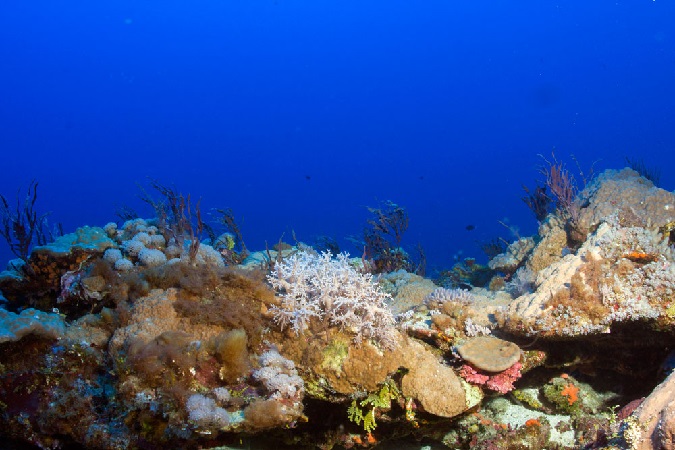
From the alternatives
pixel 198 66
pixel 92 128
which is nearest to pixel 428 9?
pixel 198 66

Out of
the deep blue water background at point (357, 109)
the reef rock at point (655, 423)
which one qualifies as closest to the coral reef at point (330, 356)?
the reef rock at point (655, 423)

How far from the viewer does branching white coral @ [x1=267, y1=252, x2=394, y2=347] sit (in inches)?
171

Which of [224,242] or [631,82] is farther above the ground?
[631,82]

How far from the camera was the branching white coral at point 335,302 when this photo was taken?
433cm

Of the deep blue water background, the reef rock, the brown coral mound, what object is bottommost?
the reef rock

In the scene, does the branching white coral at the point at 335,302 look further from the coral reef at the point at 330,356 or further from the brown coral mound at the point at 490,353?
the brown coral mound at the point at 490,353

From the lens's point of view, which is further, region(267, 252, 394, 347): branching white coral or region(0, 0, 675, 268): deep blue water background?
region(0, 0, 675, 268): deep blue water background

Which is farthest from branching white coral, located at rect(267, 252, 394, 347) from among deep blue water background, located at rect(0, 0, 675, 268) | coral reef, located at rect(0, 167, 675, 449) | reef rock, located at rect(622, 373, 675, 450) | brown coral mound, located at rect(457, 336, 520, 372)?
deep blue water background, located at rect(0, 0, 675, 268)

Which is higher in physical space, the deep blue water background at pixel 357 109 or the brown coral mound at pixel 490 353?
the deep blue water background at pixel 357 109

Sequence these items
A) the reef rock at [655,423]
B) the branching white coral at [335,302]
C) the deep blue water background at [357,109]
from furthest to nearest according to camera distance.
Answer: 1. the deep blue water background at [357,109]
2. the branching white coral at [335,302]
3. the reef rock at [655,423]

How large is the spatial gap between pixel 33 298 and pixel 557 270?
25.8 ft

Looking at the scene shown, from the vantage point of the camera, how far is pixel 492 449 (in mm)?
4914

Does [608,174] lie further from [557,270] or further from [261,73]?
[261,73]

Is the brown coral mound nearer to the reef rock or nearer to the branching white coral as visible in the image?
the branching white coral
